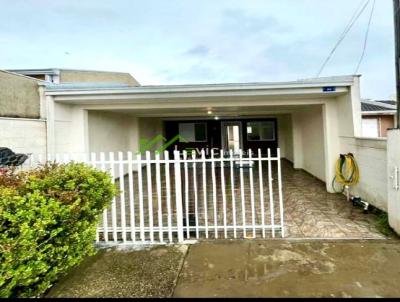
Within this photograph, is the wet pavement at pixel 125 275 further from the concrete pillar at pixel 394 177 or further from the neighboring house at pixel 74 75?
the neighboring house at pixel 74 75

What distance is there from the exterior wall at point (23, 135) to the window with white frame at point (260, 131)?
13.0 m

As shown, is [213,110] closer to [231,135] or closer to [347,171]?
[347,171]

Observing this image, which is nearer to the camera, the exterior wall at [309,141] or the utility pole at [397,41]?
the utility pole at [397,41]

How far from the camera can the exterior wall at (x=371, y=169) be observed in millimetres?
5023

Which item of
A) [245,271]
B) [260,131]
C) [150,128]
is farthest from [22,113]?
[260,131]

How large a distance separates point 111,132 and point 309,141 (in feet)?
24.9

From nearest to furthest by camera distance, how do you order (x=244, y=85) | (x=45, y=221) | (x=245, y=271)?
(x=45, y=221)
(x=245, y=271)
(x=244, y=85)

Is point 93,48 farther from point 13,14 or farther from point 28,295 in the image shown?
point 28,295

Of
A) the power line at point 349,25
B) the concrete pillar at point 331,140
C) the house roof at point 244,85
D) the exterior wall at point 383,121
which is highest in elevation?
the power line at point 349,25

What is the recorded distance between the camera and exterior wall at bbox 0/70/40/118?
5.43m

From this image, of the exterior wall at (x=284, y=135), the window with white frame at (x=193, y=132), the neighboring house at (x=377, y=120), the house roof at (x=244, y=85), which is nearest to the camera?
the house roof at (x=244, y=85)

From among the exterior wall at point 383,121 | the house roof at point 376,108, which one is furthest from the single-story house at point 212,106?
the exterior wall at point 383,121

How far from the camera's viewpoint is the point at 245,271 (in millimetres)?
3104
